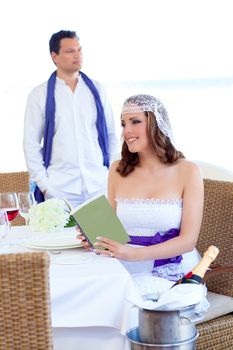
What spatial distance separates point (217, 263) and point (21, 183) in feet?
4.33

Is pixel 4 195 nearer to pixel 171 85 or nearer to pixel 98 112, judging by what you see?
pixel 98 112

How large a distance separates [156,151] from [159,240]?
0.39 metres

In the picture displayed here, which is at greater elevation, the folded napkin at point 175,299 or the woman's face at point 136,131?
the woman's face at point 136,131

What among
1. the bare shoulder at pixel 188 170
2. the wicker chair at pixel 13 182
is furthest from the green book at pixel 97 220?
the wicker chair at pixel 13 182

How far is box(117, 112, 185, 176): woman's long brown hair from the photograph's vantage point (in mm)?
3259

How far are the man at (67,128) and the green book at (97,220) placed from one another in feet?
6.78

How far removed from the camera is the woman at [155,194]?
3.11 m

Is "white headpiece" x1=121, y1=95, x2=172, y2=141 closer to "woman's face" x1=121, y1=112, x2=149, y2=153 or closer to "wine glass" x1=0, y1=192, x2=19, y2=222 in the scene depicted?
"woman's face" x1=121, y1=112, x2=149, y2=153

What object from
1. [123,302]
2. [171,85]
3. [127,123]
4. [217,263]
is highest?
[127,123]

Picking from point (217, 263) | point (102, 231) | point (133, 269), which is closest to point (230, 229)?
point (217, 263)

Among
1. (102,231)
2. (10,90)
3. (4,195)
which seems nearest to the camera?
(102,231)

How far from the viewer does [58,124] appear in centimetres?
476

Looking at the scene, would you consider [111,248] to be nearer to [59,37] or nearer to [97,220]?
[97,220]

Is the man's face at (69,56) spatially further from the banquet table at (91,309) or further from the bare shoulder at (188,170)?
the banquet table at (91,309)
